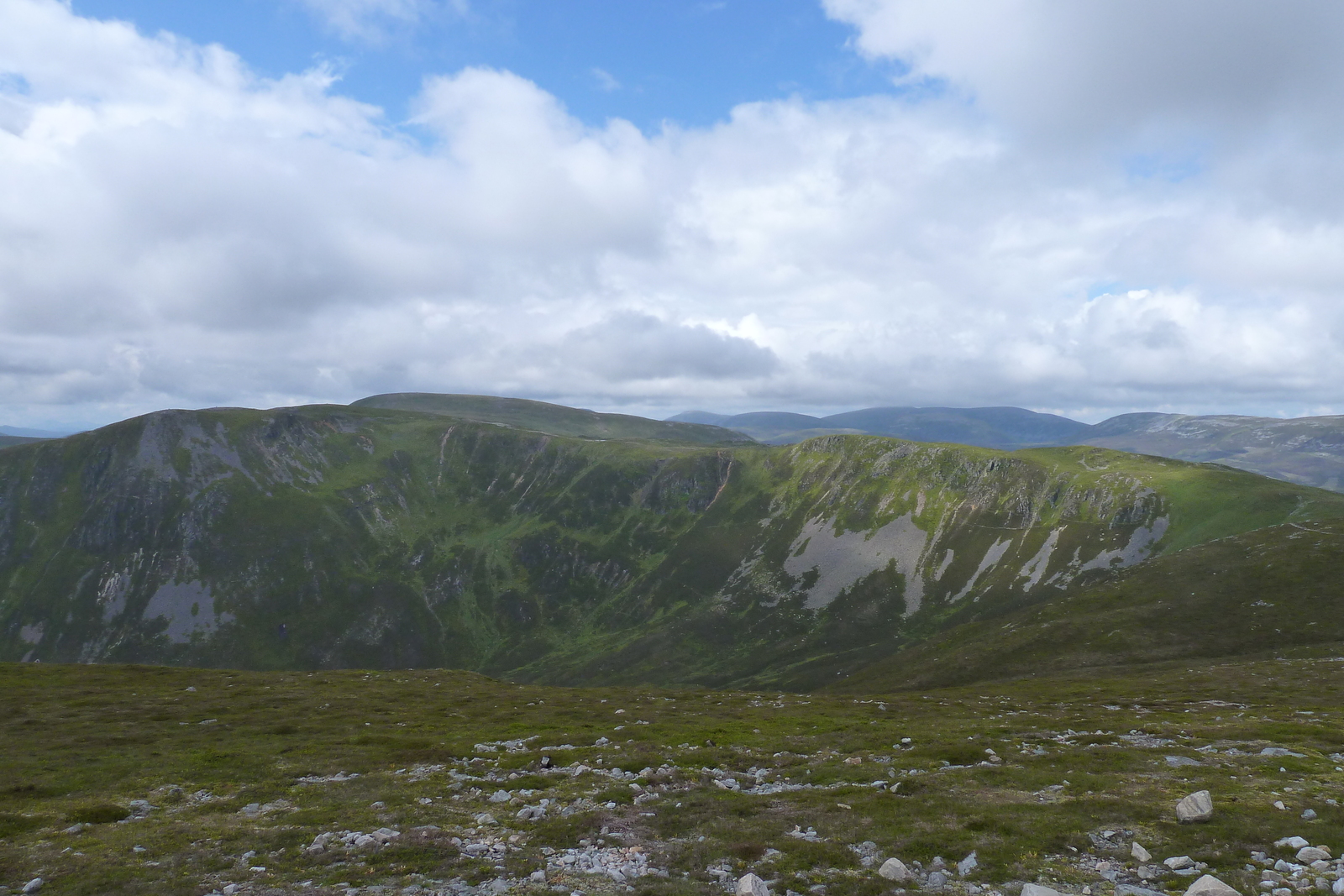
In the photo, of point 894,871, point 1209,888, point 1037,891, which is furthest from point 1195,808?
point 894,871

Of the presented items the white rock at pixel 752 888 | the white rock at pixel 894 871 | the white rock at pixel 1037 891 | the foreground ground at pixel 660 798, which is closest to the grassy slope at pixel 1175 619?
the foreground ground at pixel 660 798

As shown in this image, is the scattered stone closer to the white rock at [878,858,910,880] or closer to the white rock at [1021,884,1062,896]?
the white rock at [1021,884,1062,896]

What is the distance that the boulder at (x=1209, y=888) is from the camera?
14.4 metres

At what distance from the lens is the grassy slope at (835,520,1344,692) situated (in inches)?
4540

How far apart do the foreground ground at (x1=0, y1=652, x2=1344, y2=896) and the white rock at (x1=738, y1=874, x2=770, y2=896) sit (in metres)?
1.73

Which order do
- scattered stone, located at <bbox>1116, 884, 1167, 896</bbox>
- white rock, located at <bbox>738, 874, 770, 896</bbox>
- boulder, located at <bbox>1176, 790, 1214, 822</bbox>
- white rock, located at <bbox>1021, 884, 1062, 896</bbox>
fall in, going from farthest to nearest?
boulder, located at <bbox>1176, 790, 1214, 822</bbox>
white rock, located at <bbox>738, 874, 770, 896</bbox>
scattered stone, located at <bbox>1116, 884, 1167, 896</bbox>
white rock, located at <bbox>1021, 884, 1062, 896</bbox>

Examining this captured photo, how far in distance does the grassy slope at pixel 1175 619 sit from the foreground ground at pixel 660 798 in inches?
2742

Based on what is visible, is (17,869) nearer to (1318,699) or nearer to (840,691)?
(1318,699)

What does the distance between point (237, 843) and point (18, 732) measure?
47.5 m

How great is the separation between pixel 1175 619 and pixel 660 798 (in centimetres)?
14336

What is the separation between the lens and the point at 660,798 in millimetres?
28594

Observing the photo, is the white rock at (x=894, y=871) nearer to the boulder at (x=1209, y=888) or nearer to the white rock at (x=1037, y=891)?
the white rock at (x=1037, y=891)

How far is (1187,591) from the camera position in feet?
457

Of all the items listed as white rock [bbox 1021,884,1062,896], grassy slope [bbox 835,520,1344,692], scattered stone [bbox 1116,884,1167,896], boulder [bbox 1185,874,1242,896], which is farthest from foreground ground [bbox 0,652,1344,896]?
grassy slope [bbox 835,520,1344,692]
